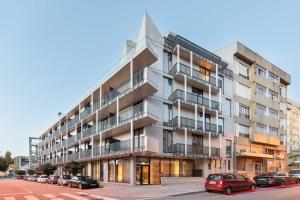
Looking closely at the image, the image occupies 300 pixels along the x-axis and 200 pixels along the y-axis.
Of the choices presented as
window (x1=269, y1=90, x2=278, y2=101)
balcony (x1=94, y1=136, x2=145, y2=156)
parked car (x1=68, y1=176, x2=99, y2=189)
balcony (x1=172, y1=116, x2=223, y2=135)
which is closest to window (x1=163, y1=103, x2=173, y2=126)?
balcony (x1=172, y1=116, x2=223, y2=135)

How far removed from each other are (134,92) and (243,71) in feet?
66.7

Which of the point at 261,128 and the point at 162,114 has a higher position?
the point at 162,114

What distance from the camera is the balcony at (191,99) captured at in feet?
109

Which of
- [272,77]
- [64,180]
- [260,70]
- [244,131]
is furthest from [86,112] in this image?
[272,77]

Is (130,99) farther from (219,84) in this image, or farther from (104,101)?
(219,84)

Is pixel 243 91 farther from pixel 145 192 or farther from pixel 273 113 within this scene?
pixel 145 192

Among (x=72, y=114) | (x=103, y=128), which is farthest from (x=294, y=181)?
(x=72, y=114)

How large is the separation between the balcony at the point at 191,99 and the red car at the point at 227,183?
1190 cm

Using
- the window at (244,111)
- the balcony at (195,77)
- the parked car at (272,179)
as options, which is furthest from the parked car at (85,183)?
the window at (244,111)

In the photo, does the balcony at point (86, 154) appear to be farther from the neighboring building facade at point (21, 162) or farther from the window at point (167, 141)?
the neighboring building facade at point (21, 162)

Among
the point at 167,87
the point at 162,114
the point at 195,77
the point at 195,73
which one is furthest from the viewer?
the point at 195,73

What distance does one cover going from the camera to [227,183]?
2144cm

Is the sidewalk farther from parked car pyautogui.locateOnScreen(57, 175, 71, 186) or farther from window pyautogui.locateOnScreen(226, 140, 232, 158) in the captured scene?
window pyautogui.locateOnScreen(226, 140, 232, 158)

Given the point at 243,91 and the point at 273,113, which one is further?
the point at 273,113
